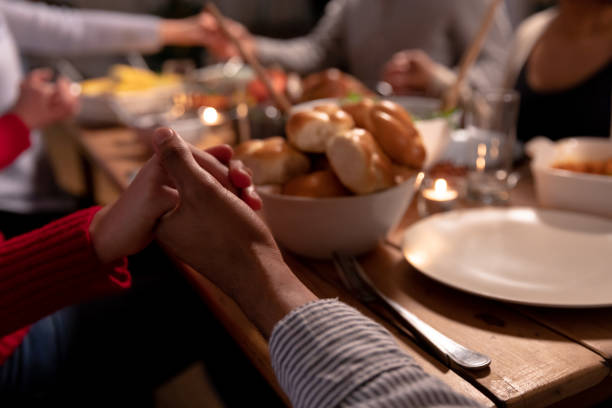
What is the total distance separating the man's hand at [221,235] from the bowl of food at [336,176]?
0.13 metres

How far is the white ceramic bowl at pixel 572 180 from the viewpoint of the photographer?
713 mm

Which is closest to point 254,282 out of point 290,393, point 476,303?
point 290,393

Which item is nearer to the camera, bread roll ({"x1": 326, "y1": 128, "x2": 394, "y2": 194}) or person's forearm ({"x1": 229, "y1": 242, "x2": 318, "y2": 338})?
person's forearm ({"x1": 229, "y1": 242, "x2": 318, "y2": 338})

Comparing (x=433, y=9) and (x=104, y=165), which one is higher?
(x=433, y=9)

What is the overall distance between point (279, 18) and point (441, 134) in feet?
12.0

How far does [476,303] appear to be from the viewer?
21.7 inches

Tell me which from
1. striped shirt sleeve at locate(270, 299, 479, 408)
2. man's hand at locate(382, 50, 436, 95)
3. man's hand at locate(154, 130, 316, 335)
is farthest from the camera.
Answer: man's hand at locate(382, 50, 436, 95)

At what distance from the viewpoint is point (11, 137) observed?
1.19 m

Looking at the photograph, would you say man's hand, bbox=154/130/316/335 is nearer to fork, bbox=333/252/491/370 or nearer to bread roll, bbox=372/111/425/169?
fork, bbox=333/252/491/370

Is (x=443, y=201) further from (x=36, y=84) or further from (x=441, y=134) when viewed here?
(x=36, y=84)

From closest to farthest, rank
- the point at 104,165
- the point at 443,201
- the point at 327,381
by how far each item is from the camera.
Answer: the point at 327,381 → the point at 443,201 → the point at 104,165

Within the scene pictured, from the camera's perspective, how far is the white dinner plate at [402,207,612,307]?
21.0 inches

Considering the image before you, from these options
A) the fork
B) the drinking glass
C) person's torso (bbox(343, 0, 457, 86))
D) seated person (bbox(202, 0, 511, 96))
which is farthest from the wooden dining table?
person's torso (bbox(343, 0, 457, 86))

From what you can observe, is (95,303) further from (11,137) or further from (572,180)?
(572,180)
